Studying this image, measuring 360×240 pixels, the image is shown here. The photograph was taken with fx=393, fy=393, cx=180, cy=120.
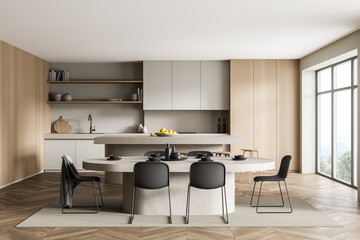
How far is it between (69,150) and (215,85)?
12.0 ft

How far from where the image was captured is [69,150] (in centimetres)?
895

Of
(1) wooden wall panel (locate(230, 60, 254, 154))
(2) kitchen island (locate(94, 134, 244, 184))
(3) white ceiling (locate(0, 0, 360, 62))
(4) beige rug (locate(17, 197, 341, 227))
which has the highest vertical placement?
(3) white ceiling (locate(0, 0, 360, 62))

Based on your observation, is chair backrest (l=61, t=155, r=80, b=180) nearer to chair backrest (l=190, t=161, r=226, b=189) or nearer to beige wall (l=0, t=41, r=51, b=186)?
chair backrest (l=190, t=161, r=226, b=189)

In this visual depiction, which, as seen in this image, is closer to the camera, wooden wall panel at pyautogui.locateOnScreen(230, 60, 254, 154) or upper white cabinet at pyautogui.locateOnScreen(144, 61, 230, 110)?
wooden wall panel at pyautogui.locateOnScreen(230, 60, 254, 154)

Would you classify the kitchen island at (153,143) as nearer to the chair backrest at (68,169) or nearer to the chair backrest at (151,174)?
the chair backrest at (68,169)

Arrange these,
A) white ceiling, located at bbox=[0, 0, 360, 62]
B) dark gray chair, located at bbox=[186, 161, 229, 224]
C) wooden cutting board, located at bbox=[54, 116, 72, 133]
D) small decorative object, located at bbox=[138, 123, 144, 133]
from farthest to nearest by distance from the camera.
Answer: wooden cutting board, located at bbox=[54, 116, 72, 133], small decorative object, located at bbox=[138, 123, 144, 133], white ceiling, located at bbox=[0, 0, 360, 62], dark gray chair, located at bbox=[186, 161, 229, 224]

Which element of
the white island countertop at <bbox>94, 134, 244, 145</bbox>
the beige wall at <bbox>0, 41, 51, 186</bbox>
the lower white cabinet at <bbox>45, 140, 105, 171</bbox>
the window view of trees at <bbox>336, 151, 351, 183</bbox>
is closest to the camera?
the white island countertop at <bbox>94, 134, 244, 145</bbox>

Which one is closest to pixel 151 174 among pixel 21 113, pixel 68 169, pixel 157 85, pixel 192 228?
pixel 192 228

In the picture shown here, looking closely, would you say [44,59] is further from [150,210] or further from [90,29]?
[150,210]

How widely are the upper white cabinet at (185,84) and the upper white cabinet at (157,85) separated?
14 centimetres

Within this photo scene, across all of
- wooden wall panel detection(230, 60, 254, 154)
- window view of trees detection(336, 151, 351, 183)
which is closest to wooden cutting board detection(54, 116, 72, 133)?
wooden wall panel detection(230, 60, 254, 154)

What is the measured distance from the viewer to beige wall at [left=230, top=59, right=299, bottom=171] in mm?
8969

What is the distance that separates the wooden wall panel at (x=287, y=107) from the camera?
354 inches

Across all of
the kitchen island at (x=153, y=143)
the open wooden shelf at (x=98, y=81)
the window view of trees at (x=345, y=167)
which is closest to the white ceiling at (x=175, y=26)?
the open wooden shelf at (x=98, y=81)
